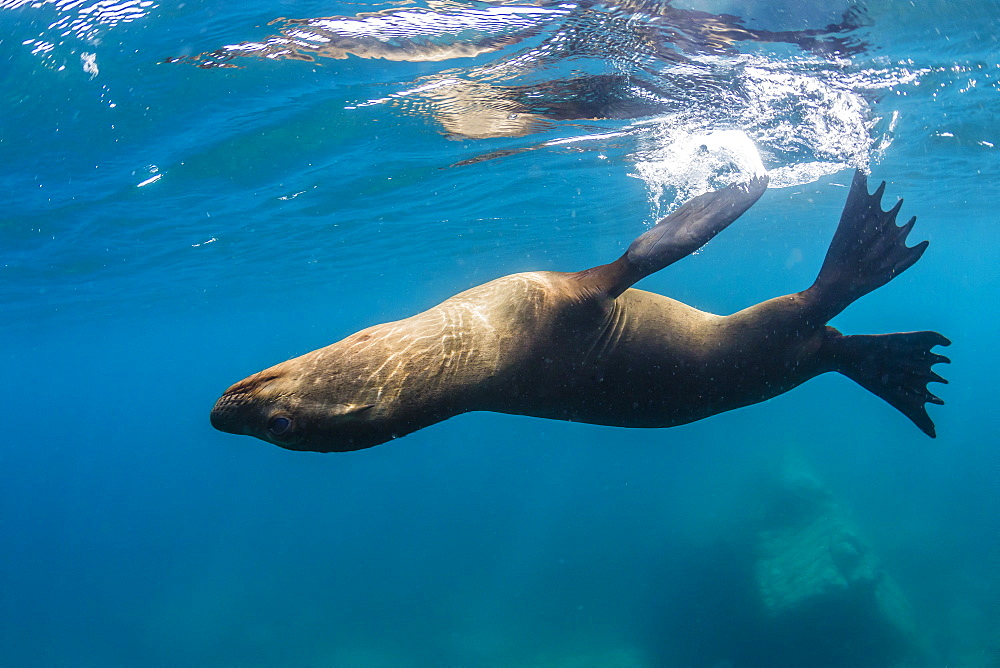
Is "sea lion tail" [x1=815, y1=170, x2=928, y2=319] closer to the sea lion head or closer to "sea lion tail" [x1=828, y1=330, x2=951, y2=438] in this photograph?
"sea lion tail" [x1=828, y1=330, x2=951, y2=438]

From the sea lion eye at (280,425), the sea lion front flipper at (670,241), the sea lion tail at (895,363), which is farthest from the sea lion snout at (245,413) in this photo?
the sea lion tail at (895,363)

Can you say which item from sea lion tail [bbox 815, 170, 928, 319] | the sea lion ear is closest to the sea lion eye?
the sea lion ear

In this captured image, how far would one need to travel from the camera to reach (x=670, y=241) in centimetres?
333

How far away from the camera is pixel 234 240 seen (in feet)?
59.7

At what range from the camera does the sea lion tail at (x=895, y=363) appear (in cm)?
411

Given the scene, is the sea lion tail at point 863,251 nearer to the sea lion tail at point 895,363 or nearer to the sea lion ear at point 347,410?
the sea lion tail at point 895,363

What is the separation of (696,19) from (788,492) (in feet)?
59.2

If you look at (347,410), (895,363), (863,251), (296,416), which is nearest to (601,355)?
(347,410)

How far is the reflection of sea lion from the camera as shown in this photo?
2736 millimetres

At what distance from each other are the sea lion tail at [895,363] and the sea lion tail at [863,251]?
34 centimetres

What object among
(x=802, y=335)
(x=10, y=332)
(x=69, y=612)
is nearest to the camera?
(x=802, y=335)

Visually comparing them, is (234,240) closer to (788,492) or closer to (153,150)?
(153,150)

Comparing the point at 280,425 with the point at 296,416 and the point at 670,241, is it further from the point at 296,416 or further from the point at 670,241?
the point at 670,241

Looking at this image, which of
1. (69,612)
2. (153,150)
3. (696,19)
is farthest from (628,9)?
(69,612)
